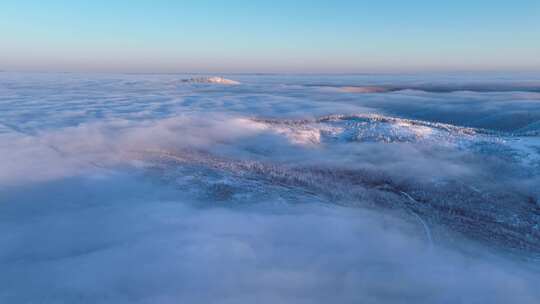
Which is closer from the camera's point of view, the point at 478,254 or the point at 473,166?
the point at 478,254

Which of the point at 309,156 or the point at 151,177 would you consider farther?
the point at 309,156

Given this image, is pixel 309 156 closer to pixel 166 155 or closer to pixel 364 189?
pixel 364 189

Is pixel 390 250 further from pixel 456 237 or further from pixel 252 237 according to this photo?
pixel 252 237

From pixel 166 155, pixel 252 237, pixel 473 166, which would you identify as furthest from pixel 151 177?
pixel 473 166

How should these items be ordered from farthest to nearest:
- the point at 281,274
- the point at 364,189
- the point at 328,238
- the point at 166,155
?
the point at 166,155
the point at 364,189
the point at 328,238
the point at 281,274

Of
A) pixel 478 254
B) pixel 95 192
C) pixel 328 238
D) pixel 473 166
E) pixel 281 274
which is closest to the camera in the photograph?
pixel 281 274

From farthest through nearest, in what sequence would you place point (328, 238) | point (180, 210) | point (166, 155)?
point (166, 155) < point (180, 210) < point (328, 238)

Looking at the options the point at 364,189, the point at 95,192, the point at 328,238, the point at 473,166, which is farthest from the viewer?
the point at 473,166

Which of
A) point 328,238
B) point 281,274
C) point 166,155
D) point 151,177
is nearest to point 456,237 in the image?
point 328,238
